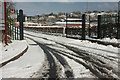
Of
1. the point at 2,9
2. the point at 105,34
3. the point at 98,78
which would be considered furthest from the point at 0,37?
the point at 105,34

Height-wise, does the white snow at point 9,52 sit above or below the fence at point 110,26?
below

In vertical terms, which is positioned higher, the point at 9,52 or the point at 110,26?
the point at 110,26

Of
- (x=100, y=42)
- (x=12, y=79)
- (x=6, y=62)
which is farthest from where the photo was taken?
(x=100, y=42)

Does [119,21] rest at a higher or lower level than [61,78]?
higher

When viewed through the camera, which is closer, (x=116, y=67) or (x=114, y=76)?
(x=114, y=76)

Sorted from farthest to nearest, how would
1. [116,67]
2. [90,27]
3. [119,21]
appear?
[90,27] → [119,21] → [116,67]

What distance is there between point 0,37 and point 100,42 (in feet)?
28.7

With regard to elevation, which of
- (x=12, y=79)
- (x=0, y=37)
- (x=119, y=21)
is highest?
(x=119, y=21)

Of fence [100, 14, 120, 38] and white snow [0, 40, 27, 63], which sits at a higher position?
fence [100, 14, 120, 38]

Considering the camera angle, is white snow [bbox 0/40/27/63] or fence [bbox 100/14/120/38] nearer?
white snow [bbox 0/40/27/63]

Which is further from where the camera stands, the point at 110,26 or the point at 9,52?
the point at 110,26

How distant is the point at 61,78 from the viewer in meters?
4.89

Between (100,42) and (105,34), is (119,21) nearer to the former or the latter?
(105,34)

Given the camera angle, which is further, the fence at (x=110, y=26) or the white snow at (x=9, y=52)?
the fence at (x=110, y=26)
